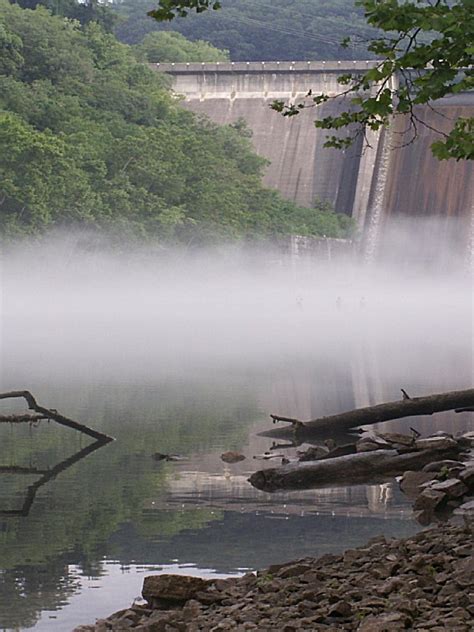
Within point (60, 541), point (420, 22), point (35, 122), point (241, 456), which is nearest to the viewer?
point (420, 22)

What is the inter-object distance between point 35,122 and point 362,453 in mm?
73498

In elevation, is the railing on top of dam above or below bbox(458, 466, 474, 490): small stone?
above

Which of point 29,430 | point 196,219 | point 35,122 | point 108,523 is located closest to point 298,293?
point 196,219

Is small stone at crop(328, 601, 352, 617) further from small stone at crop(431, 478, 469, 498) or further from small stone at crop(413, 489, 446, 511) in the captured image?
small stone at crop(431, 478, 469, 498)

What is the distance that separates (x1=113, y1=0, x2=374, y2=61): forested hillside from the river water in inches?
2873

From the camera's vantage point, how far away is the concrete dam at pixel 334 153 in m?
101

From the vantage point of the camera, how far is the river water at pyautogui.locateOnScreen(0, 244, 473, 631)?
13398mm

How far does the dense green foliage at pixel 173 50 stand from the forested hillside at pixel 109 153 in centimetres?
1462

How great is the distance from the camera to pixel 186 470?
1938 cm

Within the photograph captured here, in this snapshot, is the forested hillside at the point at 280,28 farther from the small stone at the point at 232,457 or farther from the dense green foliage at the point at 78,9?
the small stone at the point at 232,457

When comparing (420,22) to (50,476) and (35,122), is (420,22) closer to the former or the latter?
(50,476)

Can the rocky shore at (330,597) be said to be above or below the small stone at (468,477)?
above

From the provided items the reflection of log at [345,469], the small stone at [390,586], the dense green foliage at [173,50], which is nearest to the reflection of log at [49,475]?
the reflection of log at [345,469]

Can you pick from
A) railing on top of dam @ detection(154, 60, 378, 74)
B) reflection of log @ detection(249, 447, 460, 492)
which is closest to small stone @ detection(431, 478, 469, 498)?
reflection of log @ detection(249, 447, 460, 492)
